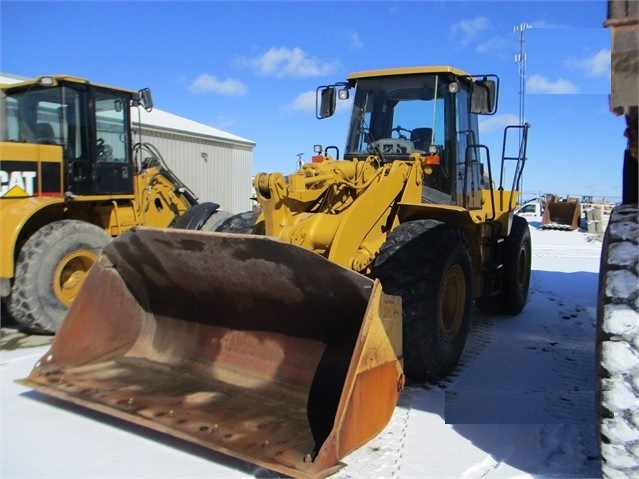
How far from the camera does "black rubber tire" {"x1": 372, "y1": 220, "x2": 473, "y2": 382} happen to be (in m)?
4.05

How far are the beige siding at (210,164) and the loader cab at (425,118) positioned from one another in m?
9.35

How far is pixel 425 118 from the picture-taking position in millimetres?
5320

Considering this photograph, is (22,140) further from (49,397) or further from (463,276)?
(463,276)

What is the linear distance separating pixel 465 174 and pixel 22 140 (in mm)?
4908

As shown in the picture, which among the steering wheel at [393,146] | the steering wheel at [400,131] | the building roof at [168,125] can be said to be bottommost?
the steering wheel at [393,146]

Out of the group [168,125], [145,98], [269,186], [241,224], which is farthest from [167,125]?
[269,186]

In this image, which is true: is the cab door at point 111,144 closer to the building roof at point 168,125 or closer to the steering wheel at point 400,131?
the steering wheel at point 400,131

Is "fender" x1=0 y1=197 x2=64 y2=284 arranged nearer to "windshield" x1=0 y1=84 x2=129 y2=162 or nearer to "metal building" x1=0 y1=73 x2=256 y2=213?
"windshield" x1=0 y1=84 x2=129 y2=162

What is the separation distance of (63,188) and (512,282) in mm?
5092

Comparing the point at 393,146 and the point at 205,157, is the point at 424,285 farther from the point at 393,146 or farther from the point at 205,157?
the point at 205,157

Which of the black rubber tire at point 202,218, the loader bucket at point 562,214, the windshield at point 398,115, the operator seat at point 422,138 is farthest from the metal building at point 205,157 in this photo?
the loader bucket at point 562,214

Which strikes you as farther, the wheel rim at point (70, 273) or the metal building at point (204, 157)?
the metal building at point (204, 157)

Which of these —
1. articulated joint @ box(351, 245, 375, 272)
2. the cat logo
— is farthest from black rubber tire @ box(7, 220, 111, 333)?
articulated joint @ box(351, 245, 375, 272)

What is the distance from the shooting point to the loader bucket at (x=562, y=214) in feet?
69.6
